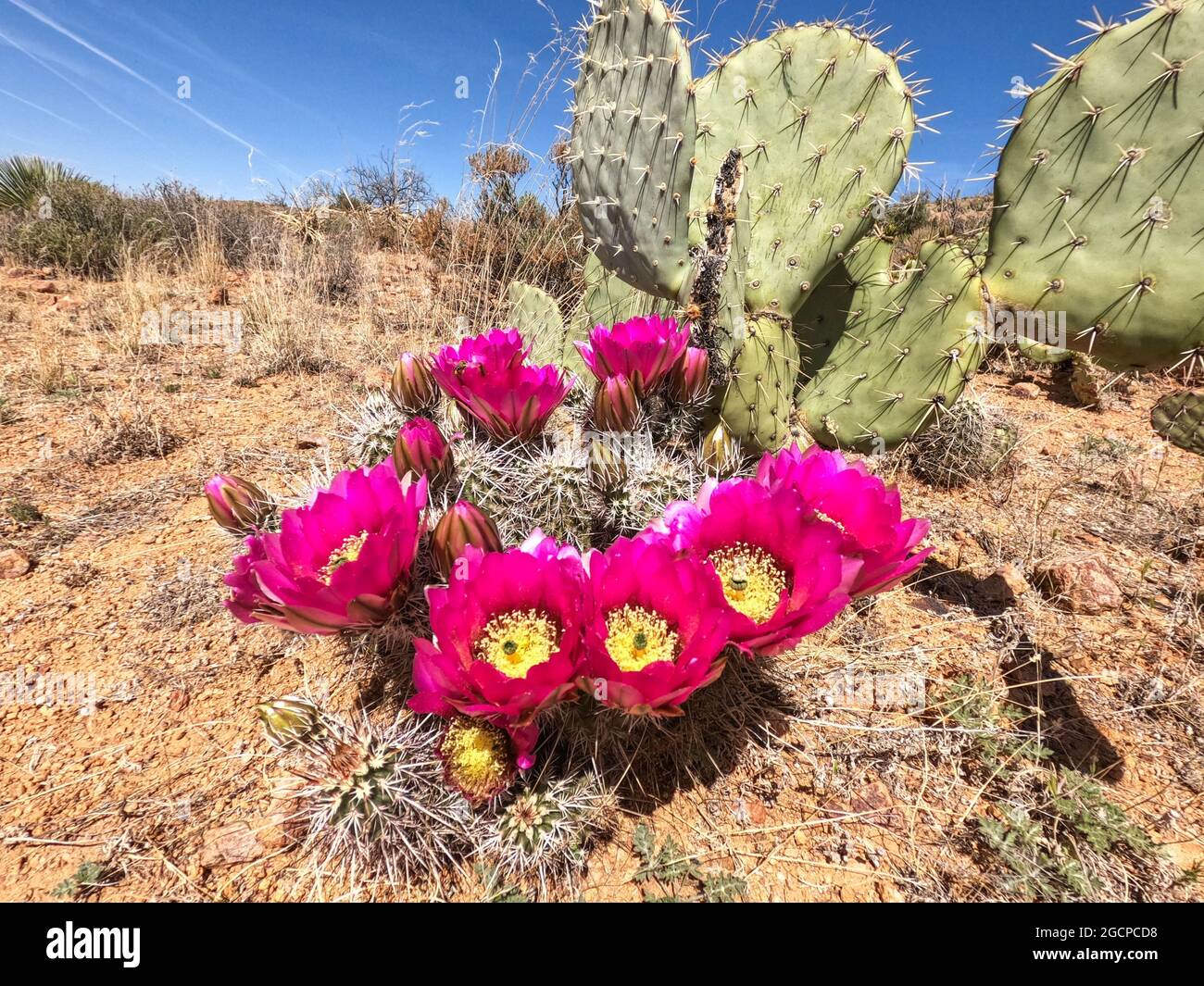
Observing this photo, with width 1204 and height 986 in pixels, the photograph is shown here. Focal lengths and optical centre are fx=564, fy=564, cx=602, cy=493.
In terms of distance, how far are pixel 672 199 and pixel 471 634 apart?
1.30m

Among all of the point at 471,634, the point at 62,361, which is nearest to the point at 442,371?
the point at 471,634

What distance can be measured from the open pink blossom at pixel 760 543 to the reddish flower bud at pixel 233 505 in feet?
2.50

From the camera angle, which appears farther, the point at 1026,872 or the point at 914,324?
the point at 914,324

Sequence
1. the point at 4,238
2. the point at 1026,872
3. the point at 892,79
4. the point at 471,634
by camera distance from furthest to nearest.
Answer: the point at 4,238, the point at 892,79, the point at 1026,872, the point at 471,634

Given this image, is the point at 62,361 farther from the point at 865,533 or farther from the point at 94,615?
the point at 865,533

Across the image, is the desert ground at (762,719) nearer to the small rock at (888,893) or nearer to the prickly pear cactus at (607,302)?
the small rock at (888,893)

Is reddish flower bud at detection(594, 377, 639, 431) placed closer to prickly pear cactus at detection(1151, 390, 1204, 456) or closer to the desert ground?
the desert ground

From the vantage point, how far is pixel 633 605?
817mm

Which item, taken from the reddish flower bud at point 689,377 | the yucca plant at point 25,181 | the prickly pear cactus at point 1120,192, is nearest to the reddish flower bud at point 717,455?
the reddish flower bud at point 689,377

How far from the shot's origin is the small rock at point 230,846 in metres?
0.89

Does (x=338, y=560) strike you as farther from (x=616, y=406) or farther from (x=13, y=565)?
(x=13, y=565)

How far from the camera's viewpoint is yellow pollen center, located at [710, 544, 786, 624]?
863mm

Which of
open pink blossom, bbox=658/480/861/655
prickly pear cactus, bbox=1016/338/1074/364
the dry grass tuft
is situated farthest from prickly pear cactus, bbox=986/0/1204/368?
the dry grass tuft

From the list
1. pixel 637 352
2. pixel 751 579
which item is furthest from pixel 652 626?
pixel 637 352
